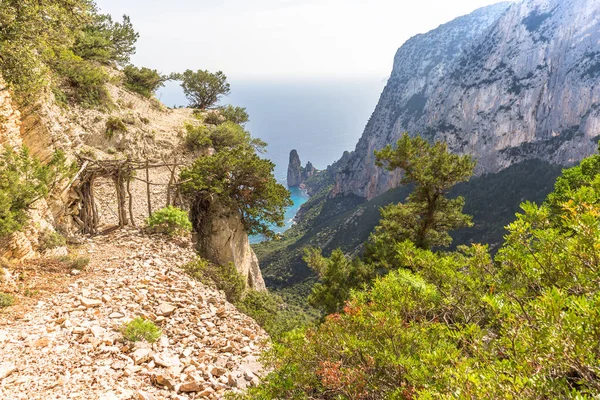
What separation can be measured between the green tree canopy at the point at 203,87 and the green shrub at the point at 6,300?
29.5 m

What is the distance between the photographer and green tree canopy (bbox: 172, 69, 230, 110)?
32219 mm

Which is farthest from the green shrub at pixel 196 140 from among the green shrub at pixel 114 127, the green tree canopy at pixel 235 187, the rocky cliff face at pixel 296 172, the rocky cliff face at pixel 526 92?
the rocky cliff face at pixel 296 172

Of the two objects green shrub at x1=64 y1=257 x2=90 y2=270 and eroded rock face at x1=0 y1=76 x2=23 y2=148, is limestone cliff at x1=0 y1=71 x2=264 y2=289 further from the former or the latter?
green shrub at x1=64 y1=257 x2=90 y2=270

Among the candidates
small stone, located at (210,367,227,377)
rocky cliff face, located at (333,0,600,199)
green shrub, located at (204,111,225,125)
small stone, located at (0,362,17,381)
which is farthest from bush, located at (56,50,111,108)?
rocky cliff face, located at (333,0,600,199)

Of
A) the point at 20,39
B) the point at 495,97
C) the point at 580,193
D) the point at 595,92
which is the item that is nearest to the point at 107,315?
the point at 20,39

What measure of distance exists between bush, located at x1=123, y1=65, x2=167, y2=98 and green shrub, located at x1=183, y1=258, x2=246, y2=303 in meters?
18.9

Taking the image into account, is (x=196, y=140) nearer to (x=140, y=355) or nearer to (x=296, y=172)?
(x=140, y=355)

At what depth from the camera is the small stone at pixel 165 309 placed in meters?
7.41

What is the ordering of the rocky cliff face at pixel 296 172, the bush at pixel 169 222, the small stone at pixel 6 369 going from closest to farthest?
the small stone at pixel 6 369, the bush at pixel 169 222, the rocky cliff face at pixel 296 172

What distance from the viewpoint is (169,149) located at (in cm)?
1972

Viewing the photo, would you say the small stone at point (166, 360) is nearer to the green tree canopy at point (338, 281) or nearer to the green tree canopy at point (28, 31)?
the green tree canopy at point (28, 31)

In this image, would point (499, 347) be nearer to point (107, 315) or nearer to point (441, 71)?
point (107, 315)

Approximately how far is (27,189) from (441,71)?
539 ft

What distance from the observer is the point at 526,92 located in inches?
3442
